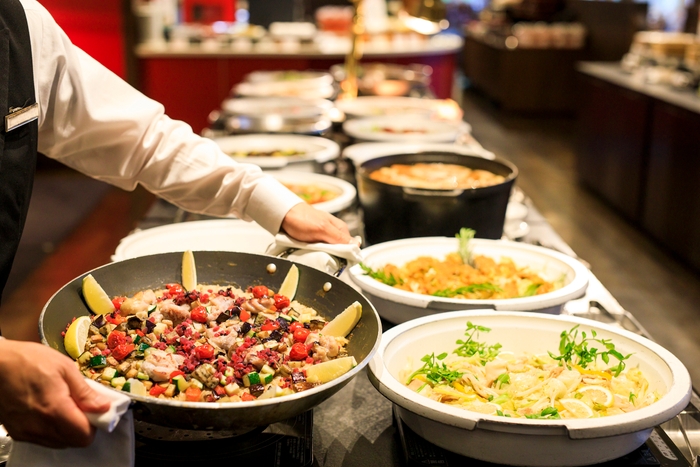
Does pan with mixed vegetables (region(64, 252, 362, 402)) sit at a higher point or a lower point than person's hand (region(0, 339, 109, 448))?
lower

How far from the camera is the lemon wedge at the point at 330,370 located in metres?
1.06

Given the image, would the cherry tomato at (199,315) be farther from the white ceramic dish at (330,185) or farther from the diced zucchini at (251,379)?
the white ceramic dish at (330,185)

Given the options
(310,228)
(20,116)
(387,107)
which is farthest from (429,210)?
(387,107)

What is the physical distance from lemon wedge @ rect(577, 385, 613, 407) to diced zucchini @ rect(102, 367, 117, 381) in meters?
0.75

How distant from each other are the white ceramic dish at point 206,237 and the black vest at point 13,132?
0.48 m

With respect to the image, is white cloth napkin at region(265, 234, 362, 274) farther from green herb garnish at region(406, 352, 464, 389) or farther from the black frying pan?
green herb garnish at region(406, 352, 464, 389)

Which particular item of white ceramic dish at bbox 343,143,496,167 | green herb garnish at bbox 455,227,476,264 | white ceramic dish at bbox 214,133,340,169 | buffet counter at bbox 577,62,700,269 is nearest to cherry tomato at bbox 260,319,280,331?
green herb garnish at bbox 455,227,476,264

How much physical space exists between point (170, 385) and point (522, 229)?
1487 millimetres

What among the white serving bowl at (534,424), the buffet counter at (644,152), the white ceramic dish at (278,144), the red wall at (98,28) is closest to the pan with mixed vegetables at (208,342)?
the white serving bowl at (534,424)

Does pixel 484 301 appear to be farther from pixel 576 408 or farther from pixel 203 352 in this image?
pixel 203 352

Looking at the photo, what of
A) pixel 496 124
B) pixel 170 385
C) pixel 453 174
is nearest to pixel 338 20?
pixel 496 124

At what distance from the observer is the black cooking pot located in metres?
1.91

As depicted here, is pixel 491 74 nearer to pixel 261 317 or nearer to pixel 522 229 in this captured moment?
pixel 522 229

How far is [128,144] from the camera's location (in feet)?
5.06
